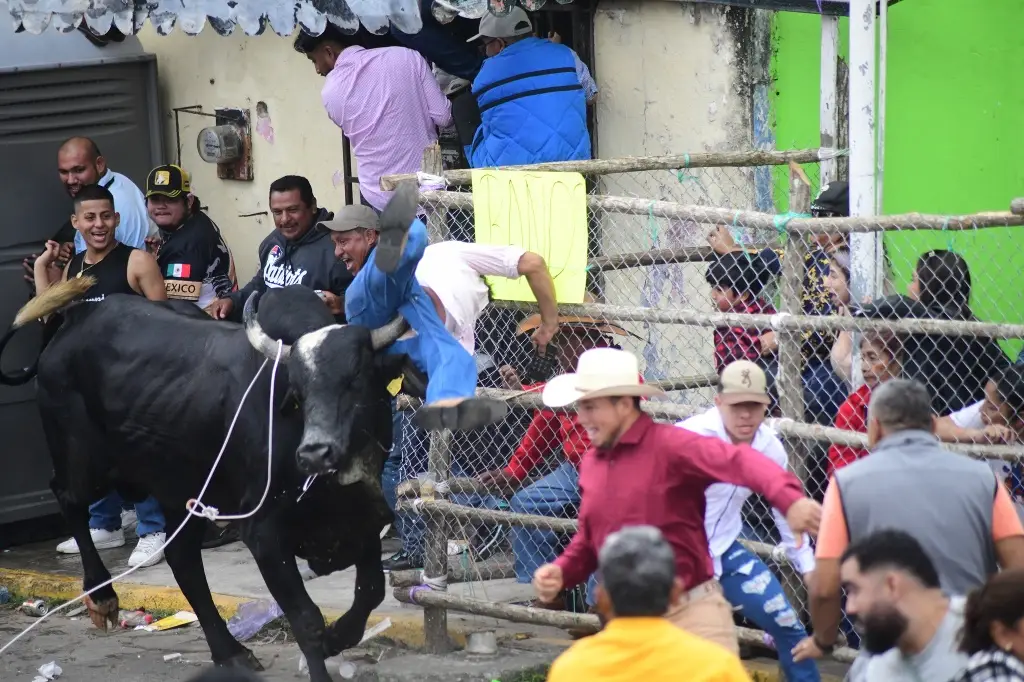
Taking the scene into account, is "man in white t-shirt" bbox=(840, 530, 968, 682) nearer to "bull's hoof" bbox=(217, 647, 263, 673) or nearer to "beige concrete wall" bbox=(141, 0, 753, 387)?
"beige concrete wall" bbox=(141, 0, 753, 387)

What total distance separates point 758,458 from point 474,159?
428 cm

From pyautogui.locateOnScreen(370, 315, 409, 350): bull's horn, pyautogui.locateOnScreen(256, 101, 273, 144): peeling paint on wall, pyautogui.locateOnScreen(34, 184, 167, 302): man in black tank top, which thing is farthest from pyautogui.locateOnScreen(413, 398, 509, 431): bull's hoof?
pyautogui.locateOnScreen(256, 101, 273, 144): peeling paint on wall

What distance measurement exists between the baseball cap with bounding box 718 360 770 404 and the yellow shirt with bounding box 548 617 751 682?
6.66 feet

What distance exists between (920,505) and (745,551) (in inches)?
55.1

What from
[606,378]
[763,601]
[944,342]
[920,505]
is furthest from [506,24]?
[920,505]

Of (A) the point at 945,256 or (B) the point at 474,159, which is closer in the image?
(A) the point at 945,256

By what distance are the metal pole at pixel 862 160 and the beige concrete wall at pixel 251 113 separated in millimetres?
4528

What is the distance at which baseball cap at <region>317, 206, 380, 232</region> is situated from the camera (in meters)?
7.78

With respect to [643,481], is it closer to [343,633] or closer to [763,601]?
[763,601]

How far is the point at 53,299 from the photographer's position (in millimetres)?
8531

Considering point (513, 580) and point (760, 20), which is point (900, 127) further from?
point (513, 580)

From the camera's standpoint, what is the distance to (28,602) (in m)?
9.36

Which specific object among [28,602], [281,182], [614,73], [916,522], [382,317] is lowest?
[28,602]

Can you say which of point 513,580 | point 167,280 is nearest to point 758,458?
point 513,580
